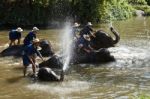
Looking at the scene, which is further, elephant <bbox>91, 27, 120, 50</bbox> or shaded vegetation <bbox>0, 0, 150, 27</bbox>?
shaded vegetation <bbox>0, 0, 150, 27</bbox>

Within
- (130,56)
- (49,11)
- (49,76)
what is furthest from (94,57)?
(49,11)

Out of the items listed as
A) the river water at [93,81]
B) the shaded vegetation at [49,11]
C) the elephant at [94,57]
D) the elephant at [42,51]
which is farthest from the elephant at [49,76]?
the shaded vegetation at [49,11]

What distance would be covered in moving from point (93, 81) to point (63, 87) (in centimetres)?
163

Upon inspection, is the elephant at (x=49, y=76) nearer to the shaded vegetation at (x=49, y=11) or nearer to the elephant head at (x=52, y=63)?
the elephant head at (x=52, y=63)

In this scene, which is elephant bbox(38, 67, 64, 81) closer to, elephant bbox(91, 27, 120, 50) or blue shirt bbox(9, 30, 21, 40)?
elephant bbox(91, 27, 120, 50)

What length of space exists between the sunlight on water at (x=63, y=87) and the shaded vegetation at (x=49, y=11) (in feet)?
78.1

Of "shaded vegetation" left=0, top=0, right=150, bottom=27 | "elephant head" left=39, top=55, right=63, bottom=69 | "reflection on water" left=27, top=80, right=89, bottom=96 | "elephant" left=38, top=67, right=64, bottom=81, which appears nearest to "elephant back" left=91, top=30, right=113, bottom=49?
"elephant head" left=39, top=55, right=63, bottom=69

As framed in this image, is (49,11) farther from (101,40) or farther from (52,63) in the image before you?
(52,63)

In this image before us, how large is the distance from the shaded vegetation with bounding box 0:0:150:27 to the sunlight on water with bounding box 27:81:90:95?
23.8 meters

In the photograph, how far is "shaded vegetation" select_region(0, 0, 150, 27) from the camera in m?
42.2

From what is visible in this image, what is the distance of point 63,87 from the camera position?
1808cm

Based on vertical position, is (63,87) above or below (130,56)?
above

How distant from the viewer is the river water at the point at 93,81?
16922mm

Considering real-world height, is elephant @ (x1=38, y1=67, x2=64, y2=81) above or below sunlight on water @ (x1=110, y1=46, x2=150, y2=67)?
above
